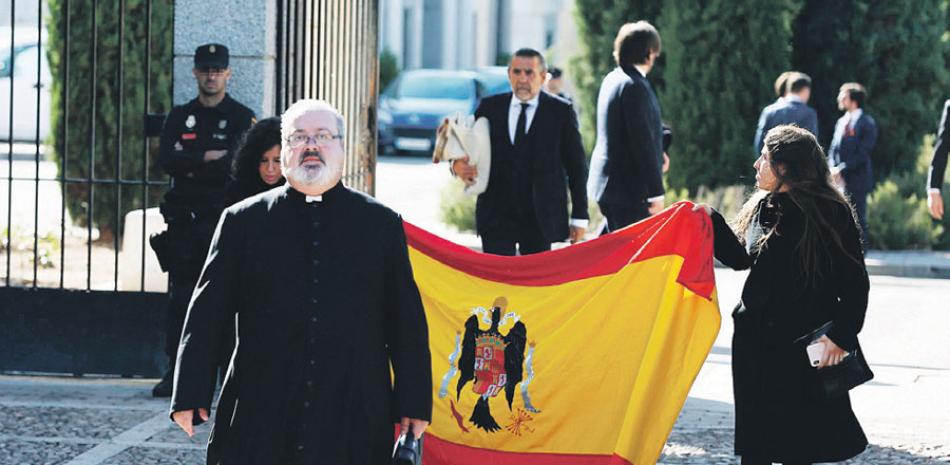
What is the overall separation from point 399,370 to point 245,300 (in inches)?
18.7

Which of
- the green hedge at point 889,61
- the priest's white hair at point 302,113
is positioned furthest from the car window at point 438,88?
the priest's white hair at point 302,113

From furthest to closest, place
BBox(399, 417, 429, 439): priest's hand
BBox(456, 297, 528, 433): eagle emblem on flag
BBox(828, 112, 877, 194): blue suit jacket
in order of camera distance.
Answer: BBox(828, 112, 877, 194): blue suit jacket < BBox(456, 297, 528, 433): eagle emblem on flag < BBox(399, 417, 429, 439): priest's hand

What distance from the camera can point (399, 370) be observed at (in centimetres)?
466

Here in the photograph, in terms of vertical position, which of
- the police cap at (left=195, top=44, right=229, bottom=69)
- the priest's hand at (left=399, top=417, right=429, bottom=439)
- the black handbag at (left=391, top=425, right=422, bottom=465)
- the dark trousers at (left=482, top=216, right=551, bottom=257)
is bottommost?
the black handbag at (left=391, top=425, right=422, bottom=465)

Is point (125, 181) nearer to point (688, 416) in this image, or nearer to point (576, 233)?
point (576, 233)

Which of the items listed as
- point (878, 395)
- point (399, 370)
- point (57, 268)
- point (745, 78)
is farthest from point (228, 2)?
point (745, 78)

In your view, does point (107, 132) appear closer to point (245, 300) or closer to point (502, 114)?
point (502, 114)

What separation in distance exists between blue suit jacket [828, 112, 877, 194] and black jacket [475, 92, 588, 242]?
6.57 meters

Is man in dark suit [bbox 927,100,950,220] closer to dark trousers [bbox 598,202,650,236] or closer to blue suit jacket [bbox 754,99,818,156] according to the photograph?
Answer: dark trousers [bbox 598,202,650,236]

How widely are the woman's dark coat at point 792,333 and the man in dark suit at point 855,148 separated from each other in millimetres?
9066

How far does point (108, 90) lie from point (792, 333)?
11177 mm

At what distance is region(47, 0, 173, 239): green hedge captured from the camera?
1530 centimetres

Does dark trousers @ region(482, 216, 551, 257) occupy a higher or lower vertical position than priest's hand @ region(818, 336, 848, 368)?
higher

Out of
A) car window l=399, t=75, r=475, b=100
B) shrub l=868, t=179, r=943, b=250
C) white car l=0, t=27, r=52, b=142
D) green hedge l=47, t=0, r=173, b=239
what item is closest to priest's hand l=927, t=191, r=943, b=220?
shrub l=868, t=179, r=943, b=250
